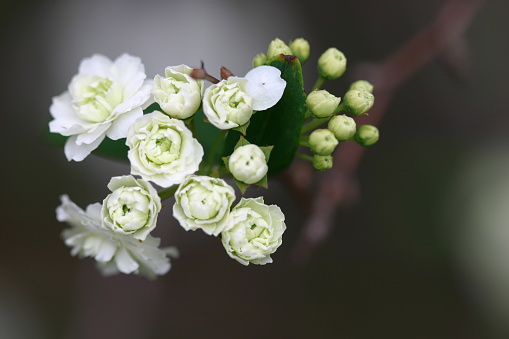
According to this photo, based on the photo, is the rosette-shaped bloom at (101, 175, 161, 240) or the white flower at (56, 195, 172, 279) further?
the white flower at (56, 195, 172, 279)

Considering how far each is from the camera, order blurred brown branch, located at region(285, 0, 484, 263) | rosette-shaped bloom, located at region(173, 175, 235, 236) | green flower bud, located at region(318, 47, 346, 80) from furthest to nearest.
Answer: blurred brown branch, located at region(285, 0, 484, 263), green flower bud, located at region(318, 47, 346, 80), rosette-shaped bloom, located at region(173, 175, 235, 236)

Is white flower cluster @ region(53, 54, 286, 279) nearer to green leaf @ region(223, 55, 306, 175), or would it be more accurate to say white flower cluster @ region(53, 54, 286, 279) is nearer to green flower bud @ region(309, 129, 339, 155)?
green leaf @ region(223, 55, 306, 175)

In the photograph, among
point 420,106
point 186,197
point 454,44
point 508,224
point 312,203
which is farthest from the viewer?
point 420,106

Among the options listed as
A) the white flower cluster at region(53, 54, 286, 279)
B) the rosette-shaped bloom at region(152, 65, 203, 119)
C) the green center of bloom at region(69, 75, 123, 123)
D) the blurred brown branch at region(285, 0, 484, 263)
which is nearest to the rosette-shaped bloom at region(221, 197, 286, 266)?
the white flower cluster at region(53, 54, 286, 279)

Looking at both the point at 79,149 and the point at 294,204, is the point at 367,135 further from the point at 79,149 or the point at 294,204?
the point at 294,204

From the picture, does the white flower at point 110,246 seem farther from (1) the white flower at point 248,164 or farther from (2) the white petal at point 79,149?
(1) the white flower at point 248,164

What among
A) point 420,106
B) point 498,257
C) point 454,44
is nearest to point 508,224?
point 498,257

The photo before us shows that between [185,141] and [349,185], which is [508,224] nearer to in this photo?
[349,185]
